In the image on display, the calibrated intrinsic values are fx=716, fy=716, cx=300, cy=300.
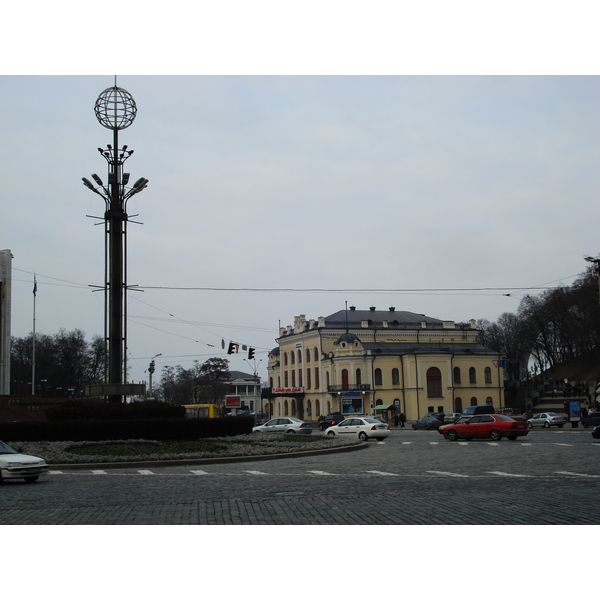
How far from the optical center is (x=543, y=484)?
15.9 metres

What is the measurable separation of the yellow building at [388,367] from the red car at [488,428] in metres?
42.9

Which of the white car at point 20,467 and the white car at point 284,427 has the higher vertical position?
the white car at point 20,467

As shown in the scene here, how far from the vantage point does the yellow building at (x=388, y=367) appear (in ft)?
282

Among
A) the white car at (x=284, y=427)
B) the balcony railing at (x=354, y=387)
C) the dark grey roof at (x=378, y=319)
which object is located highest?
Result: the dark grey roof at (x=378, y=319)

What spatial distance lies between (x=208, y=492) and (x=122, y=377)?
19.0 meters

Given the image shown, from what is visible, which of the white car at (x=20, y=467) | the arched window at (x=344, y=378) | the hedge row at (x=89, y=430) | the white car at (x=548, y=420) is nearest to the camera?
the white car at (x=20, y=467)

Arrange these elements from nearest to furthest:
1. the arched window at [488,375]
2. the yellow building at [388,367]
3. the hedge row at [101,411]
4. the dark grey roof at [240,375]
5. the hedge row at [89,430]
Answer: the hedge row at [89,430]
the hedge row at [101,411]
the yellow building at [388,367]
the arched window at [488,375]
the dark grey roof at [240,375]

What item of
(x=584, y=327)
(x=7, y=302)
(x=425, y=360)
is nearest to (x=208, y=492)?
(x=7, y=302)

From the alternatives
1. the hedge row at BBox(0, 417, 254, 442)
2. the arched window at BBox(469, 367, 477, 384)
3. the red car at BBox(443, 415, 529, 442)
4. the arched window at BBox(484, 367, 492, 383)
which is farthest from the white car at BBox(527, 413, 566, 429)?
→ the arched window at BBox(484, 367, 492, 383)

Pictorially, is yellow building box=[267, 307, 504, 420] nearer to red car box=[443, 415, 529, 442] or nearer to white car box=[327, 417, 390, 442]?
white car box=[327, 417, 390, 442]

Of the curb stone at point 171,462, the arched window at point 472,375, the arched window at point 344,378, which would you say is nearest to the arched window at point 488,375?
the arched window at point 472,375

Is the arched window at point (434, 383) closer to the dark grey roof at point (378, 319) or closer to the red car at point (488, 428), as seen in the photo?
the dark grey roof at point (378, 319)

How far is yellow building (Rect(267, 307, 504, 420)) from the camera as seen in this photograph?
85938 mm

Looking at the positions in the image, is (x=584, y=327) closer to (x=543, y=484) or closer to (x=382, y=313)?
(x=382, y=313)
